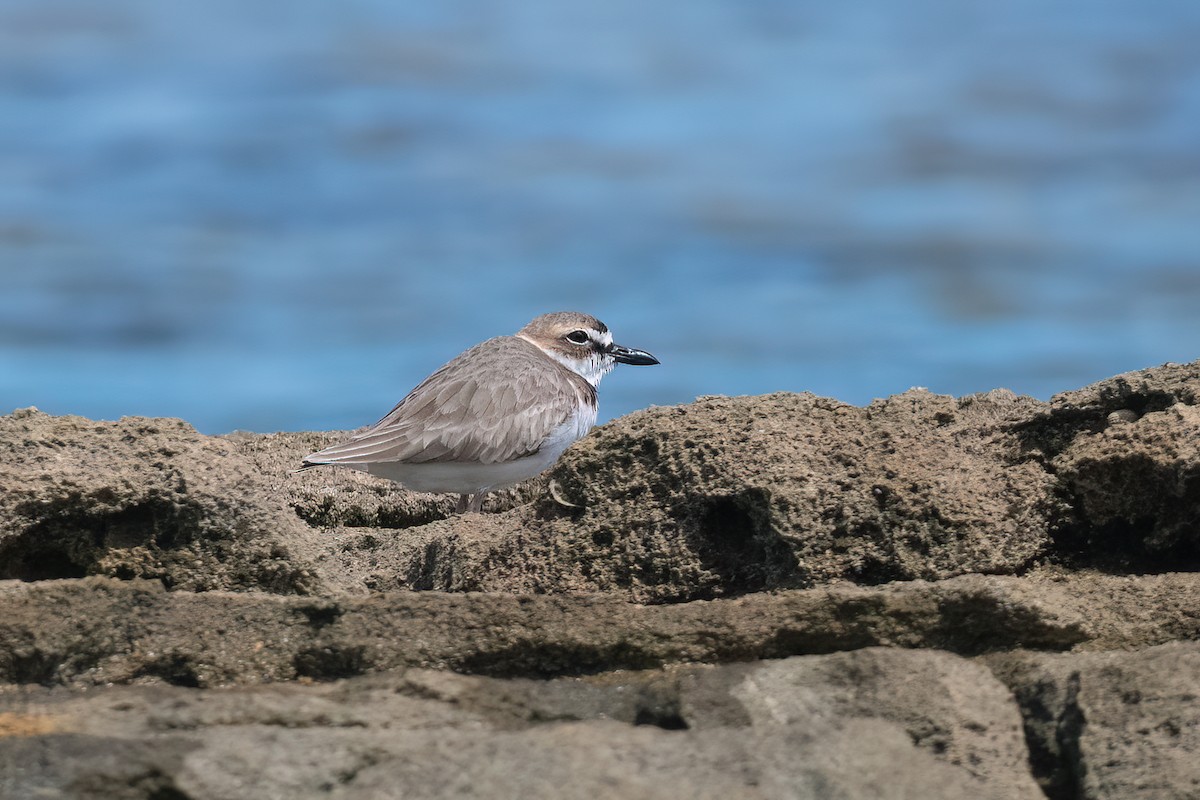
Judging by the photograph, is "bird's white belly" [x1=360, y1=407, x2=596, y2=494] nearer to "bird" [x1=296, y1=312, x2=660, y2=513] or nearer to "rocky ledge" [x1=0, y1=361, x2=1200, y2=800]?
"bird" [x1=296, y1=312, x2=660, y2=513]

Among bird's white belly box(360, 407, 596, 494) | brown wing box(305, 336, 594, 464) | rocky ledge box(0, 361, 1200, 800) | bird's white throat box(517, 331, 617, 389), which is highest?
bird's white throat box(517, 331, 617, 389)

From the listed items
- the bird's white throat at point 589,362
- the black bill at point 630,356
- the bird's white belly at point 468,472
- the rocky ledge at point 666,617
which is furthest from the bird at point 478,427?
the rocky ledge at point 666,617

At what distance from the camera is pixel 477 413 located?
860 cm

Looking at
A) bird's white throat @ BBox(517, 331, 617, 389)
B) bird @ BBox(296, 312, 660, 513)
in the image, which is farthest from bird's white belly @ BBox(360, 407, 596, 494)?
bird's white throat @ BBox(517, 331, 617, 389)

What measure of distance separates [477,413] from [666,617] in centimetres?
452

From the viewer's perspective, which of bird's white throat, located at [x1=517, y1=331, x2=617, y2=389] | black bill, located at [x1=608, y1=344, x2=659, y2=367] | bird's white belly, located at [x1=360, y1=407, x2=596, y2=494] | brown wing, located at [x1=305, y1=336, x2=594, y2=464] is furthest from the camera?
black bill, located at [x1=608, y1=344, x2=659, y2=367]

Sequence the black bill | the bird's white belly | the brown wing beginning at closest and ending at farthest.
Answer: the bird's white belly, the brown wing, the black bill

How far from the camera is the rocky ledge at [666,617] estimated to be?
339cm

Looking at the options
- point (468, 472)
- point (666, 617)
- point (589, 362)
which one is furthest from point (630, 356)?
point (666, 617)

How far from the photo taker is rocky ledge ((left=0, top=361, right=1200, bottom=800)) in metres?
3.39

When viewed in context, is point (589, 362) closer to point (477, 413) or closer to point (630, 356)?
point (630, 356)

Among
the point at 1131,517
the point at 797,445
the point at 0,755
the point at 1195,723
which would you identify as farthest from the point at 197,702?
the point at 1131,517

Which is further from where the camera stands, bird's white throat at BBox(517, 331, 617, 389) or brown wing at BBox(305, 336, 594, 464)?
bird's white throat at BBox(517, 331, 617, 389)

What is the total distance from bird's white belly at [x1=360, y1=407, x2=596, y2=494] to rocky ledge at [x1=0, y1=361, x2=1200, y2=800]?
212 centimetres
